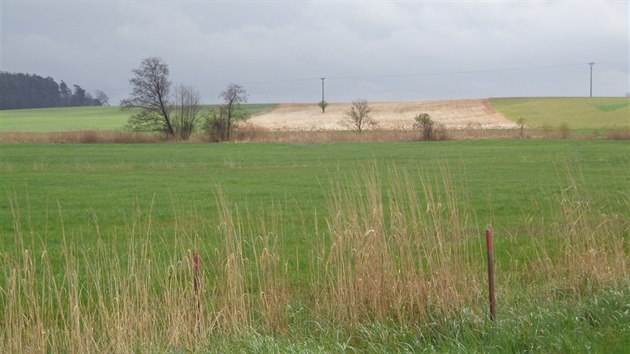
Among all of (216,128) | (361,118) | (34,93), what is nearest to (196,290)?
(216,128)

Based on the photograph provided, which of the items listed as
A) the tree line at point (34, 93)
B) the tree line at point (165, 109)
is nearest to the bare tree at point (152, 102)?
the tree line at point (165, 109)

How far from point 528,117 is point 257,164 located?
6088cm

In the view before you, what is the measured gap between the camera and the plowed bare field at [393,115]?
311 ft

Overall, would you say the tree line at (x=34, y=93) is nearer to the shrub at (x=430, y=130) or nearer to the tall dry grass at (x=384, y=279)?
the shrub at (x=430, y=130)

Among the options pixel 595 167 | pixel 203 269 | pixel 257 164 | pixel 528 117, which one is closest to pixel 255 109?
pixel 528 117

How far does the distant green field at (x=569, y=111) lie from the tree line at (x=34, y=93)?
82.8 meters

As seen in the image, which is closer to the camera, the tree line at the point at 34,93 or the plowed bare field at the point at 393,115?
the plowed bare field at the point at 393,115

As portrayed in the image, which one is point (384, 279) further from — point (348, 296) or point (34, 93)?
point (34, 93)

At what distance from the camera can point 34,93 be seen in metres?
145

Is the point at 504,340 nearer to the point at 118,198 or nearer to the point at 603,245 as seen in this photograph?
the point at 603,245

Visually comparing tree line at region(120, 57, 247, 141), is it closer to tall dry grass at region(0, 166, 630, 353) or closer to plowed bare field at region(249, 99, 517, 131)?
plowed bare field at region(249, 99, 517, 131)

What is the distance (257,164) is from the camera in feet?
149

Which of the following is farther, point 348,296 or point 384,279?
point 384,279

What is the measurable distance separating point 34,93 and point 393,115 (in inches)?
2904
